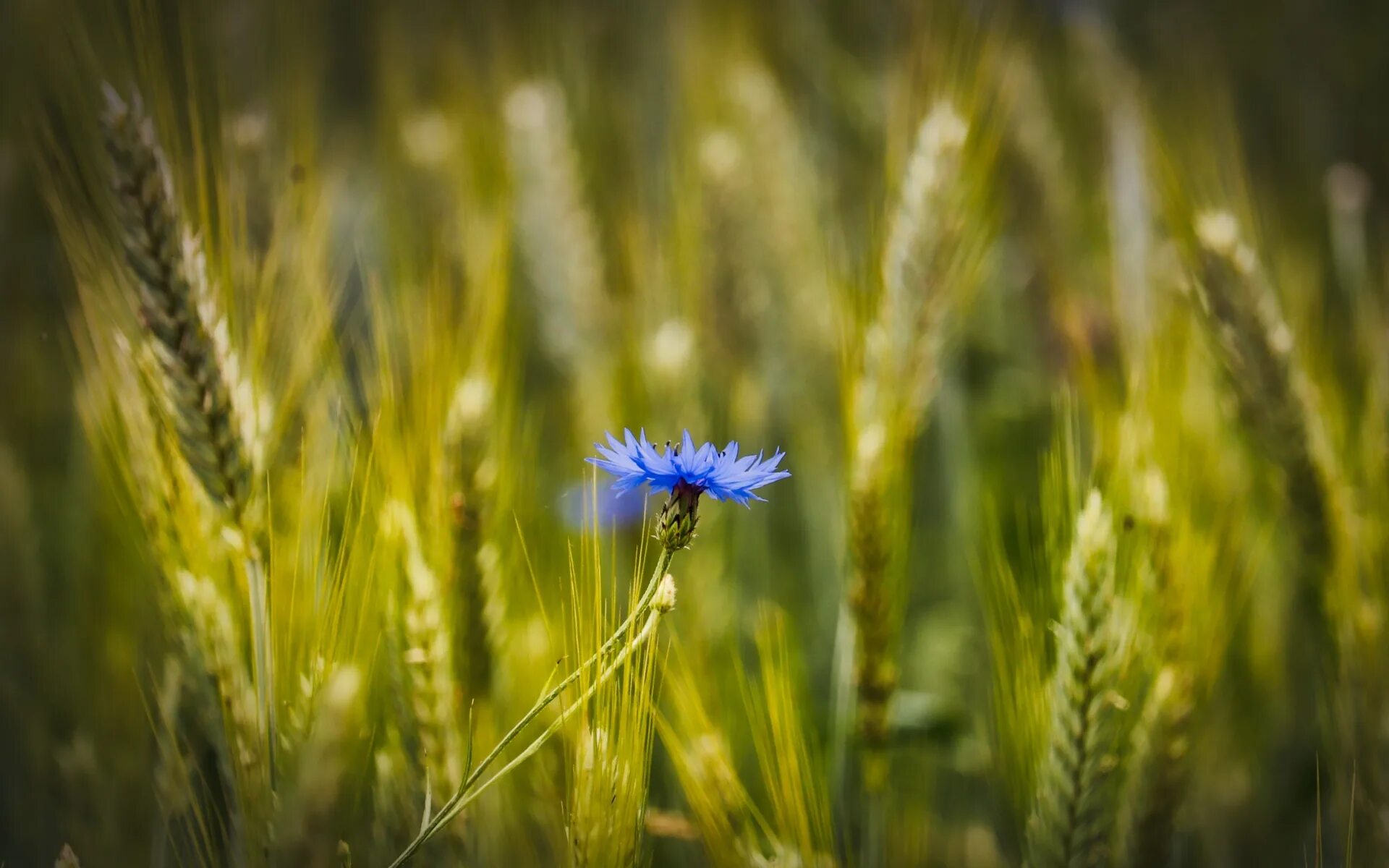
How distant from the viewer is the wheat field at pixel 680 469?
0.64 m

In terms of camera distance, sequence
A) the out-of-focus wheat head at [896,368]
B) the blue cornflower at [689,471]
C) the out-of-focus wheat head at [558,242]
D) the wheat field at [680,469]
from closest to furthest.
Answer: the blue cornflower at [689,471] → the wheat field at [680,469] → the out-of-focus wheat head at [896,368] → the out-of-focus wheat head at [558,242]

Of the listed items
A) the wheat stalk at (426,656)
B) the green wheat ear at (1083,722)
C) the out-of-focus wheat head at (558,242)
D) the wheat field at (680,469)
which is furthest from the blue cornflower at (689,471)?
the out-of-focus wheat head at (558,242)

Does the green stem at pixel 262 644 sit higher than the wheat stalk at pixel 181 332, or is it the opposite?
the wheat stalk at pixel 181 332

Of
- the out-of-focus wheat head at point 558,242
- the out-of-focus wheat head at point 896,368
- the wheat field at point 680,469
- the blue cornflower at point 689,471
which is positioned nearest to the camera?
the blue cornflower at point 689,471

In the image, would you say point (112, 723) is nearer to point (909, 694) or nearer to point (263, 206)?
point (263, 206)

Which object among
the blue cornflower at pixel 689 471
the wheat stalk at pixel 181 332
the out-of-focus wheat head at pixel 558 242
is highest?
the out-of-focus wheat head at pixel 558 242

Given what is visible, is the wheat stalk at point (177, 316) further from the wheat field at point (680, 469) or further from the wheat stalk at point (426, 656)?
the wheat stalk at point (426, 656)

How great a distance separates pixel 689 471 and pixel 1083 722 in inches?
16.6

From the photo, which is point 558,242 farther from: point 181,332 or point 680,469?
point 680,469

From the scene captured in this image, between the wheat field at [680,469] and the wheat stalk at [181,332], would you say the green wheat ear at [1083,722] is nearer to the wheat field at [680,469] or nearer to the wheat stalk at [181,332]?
the wheat field at [680,469]

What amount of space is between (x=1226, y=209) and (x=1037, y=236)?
45 centimetres

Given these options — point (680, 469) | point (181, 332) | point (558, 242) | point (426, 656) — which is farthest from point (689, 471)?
point (558, 242)

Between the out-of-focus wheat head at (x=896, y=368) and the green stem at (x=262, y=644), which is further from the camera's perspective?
the out-of-focus wheat head at (x=896, y=368)

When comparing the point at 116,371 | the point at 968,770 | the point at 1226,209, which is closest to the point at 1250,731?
the point at 968,770
